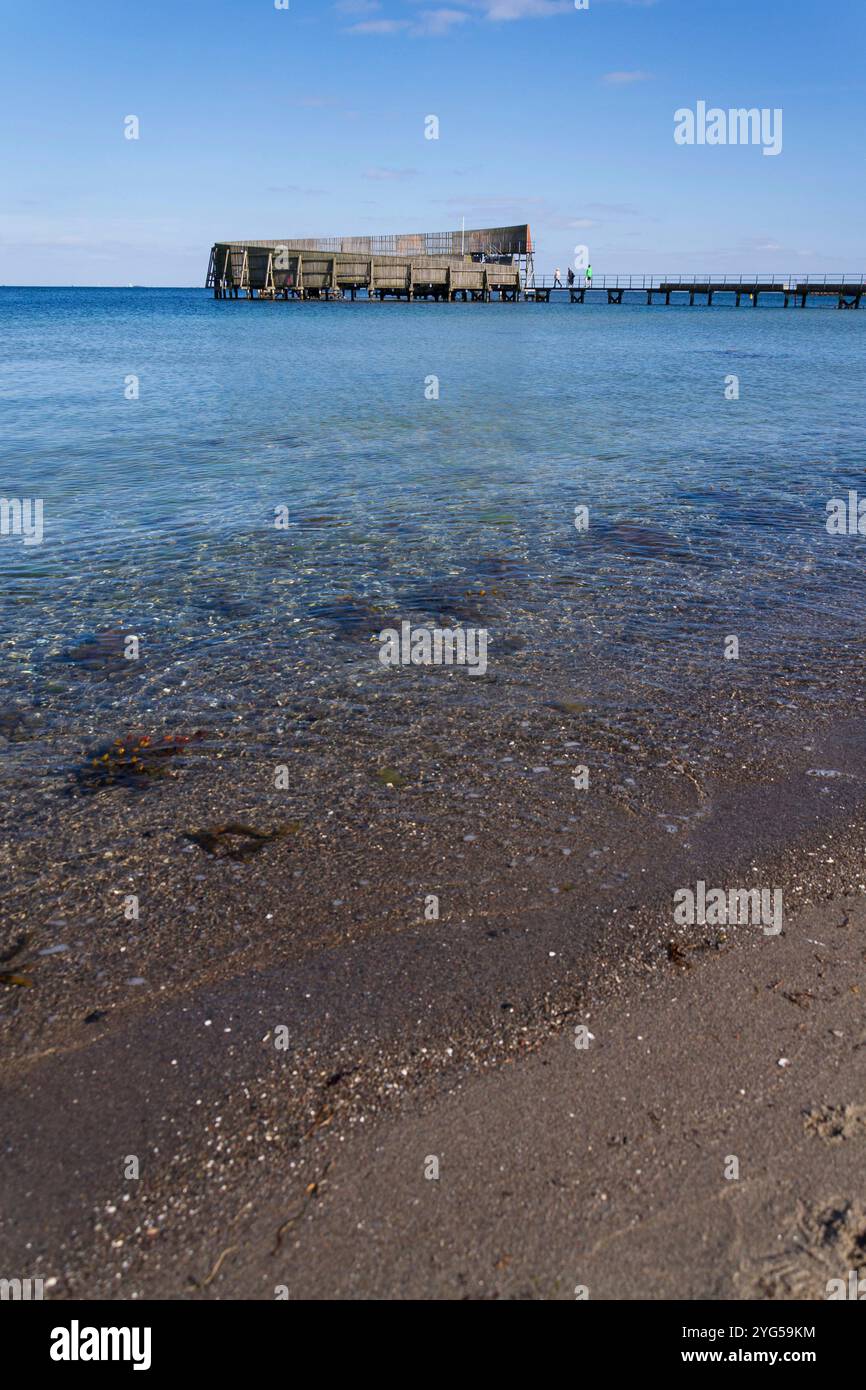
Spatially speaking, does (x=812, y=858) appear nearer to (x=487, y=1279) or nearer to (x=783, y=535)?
(x=487, y=1279)

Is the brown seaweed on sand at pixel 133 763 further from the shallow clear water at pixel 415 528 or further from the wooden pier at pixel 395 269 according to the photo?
the wooden pier at pixel 395 269

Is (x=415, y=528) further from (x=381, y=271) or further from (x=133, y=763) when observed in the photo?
(x=381, y=271)

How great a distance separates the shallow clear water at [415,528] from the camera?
9.25m

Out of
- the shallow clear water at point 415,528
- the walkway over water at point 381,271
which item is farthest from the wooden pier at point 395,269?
the shallow clear water at point 415,528

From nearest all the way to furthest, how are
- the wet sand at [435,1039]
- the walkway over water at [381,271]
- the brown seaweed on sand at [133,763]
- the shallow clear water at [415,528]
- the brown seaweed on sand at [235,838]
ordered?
1. the wet sand at [435,1039]
2. the brown seaweed on sand at [235,838]
3. the brown seaweed on sand at [133,763]
4. the shallow clear water at [415,528]
5. the walkway over water at [381,271]

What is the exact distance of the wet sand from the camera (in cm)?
328

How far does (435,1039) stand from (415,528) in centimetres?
1044

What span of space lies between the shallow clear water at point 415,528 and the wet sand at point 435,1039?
237cm

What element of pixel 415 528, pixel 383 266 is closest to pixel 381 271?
pixel 383 266

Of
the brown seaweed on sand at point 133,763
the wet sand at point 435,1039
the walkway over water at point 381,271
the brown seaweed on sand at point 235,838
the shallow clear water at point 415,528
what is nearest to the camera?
the wet sand at point 435,1039

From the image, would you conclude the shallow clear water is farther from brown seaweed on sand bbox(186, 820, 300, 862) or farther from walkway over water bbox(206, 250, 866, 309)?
walkway over water bbox(206, 250, 866, 309)

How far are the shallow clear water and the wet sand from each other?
2.37 meters

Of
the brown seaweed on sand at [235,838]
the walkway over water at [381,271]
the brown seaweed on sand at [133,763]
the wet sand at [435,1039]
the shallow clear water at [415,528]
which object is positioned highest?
the walkway over water at [381,271]
